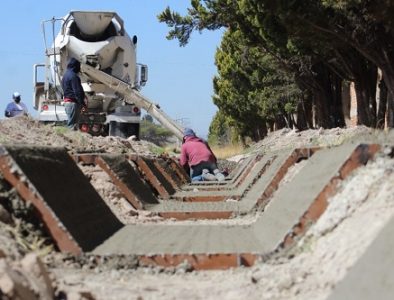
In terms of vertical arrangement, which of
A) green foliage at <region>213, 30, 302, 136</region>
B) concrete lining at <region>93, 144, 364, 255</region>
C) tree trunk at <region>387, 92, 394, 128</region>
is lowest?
green foliage at <region>213, 30, 302, 136</region>

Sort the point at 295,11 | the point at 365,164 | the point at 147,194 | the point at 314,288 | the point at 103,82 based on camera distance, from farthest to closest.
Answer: the point at 103,82 → the point at 295,11 → the point at 147,194 → the point at 365,164 → the point at 314,288

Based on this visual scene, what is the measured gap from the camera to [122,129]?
23469 mm

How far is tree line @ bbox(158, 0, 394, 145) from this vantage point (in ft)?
58.9

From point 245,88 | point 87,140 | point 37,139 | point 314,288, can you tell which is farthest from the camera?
point 245,88

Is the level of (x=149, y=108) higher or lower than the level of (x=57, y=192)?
lower

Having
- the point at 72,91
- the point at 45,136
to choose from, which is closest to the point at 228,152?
the point at 72,91

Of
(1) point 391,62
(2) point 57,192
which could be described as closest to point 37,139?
(2) point 57,192

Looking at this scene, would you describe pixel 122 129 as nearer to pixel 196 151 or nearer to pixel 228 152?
pixel 196 151

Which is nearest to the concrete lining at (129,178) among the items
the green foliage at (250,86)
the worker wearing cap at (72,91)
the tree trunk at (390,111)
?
the worker wearing cap at (72,91)

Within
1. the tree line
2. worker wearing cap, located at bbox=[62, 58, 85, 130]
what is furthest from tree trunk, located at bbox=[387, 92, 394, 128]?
worker wearing cap, located at bbox=[62, 58, 85, 130]

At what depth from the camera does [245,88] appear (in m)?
44.2

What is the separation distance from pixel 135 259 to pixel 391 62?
50.0ft

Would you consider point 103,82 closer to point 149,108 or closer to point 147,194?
point 149,108

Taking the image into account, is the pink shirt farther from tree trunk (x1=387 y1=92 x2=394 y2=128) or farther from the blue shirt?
tree trunk (x1=387 y1=92 x2=394 y2=128)
